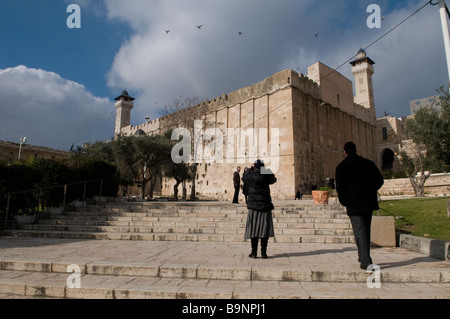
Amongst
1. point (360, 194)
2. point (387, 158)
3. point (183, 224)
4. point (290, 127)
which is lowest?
point (183, 224)

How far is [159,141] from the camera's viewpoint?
2191 centimetres

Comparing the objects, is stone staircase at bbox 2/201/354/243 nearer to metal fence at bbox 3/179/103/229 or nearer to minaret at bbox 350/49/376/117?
metal fence at bbox 3/179/103/229

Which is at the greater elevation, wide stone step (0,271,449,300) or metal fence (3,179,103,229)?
metal fence (3,179,103,229)

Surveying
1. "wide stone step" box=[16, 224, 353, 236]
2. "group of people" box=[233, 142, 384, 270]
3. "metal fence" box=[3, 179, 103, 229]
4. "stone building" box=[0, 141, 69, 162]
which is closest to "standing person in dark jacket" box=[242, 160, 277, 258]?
"group of people" box=[233, 142, 384, 270]

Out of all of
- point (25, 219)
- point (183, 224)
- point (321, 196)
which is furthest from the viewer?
point (321, 196)

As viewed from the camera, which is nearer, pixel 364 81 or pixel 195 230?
pixel 195 230

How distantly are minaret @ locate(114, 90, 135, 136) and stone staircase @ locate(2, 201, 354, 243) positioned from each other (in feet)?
131

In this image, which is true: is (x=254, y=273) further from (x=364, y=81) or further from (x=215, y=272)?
(x=364, y=81)

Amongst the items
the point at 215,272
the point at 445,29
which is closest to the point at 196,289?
the point at 215,272

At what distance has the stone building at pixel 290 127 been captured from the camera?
73.0 ft

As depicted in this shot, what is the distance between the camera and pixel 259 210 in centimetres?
474

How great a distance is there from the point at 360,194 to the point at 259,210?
1.62 meters

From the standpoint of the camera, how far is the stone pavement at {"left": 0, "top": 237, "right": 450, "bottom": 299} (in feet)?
10.2
